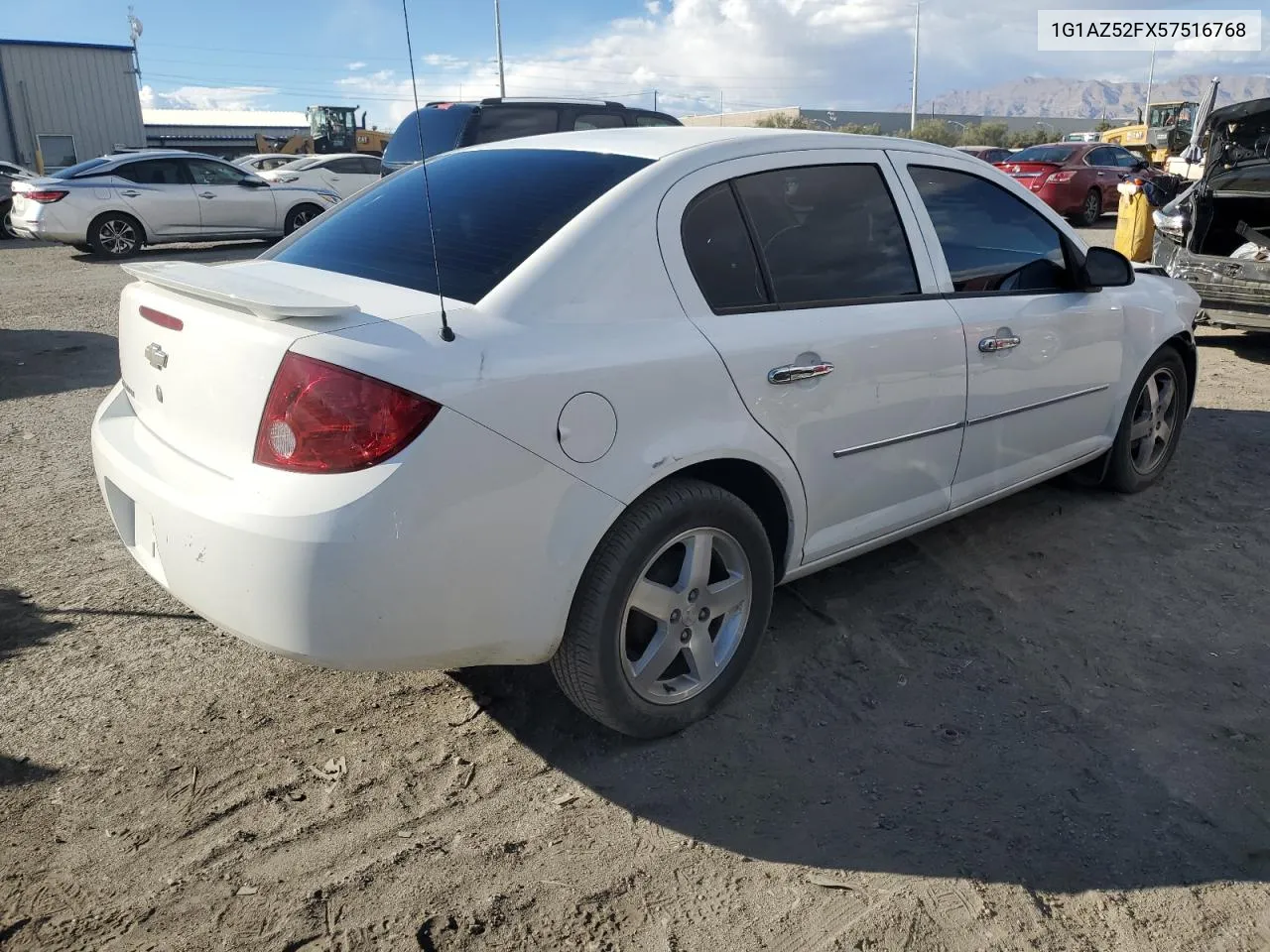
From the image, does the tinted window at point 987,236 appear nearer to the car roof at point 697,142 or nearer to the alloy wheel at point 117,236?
the car roof at point 697,142

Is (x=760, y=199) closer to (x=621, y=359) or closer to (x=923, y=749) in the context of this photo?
(x=621, y=359)

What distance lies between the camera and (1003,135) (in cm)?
5625

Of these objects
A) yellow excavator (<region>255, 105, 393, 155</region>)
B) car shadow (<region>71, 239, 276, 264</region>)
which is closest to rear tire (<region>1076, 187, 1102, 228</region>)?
car shadow (<region>71, 239, 276, 264</region>)

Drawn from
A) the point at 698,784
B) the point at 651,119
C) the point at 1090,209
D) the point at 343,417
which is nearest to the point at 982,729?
the point at 698,784

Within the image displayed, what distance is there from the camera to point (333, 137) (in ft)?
130

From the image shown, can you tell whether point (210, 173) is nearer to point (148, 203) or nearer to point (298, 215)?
point (148, 203)

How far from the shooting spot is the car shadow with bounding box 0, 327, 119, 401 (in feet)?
23.4

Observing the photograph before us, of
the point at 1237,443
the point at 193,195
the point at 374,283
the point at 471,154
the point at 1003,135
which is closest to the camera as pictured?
the point at 374,283

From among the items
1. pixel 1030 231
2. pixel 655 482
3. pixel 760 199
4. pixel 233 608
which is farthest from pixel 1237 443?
pixel 233 608

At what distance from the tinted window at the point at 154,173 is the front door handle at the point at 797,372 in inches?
558

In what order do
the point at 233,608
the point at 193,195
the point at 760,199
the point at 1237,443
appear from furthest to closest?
the point at 193,195
the point at 1237,443
the point at 760,199
the point at 233,608

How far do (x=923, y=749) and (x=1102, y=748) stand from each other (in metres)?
0.52

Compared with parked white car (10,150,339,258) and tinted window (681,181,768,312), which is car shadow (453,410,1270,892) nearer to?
tinted window (681,181,768,312)

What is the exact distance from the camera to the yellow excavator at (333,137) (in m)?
37.9
